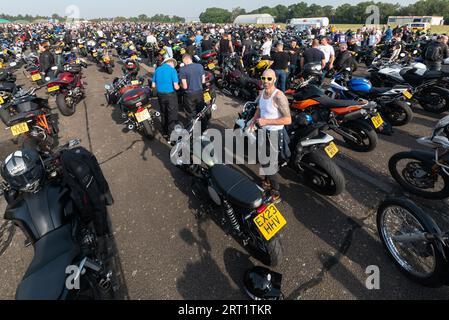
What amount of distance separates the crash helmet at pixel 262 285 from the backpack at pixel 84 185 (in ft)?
6.32

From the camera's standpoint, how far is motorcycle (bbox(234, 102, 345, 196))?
3510 millimetres

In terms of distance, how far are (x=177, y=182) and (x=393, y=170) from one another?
3641 millimetres

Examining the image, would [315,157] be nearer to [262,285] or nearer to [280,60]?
[262,285]

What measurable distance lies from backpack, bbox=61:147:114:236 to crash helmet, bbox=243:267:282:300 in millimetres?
1927

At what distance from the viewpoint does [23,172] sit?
233 centimetres

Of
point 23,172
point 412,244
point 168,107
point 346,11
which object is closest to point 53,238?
point 23,172

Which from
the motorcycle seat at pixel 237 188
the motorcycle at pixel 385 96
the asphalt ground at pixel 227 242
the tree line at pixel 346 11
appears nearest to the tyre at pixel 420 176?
the asphalt ground at pixel 227 242

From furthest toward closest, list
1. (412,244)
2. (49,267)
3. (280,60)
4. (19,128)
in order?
(280,60)
(19,128)
(412,244)
(49,267)

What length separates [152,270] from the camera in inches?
112

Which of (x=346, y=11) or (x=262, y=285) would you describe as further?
(x=346, y=11)

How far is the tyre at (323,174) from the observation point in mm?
3479

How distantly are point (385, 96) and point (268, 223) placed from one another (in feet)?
16.5
